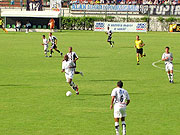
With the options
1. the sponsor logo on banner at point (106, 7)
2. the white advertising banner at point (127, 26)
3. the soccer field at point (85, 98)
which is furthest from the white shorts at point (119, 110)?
the sponsor logo on banner at point (106, 7)

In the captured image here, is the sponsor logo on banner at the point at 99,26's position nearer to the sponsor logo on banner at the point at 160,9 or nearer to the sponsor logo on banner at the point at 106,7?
the sponsor logo on banner at the point at 106,7

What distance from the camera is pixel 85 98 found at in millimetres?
21875

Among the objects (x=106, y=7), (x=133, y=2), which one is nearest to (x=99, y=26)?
(x=106, y=7)

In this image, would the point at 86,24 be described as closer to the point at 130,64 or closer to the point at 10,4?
the point at 10,4

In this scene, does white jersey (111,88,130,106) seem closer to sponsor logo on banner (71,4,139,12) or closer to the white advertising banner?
the white advertising banner

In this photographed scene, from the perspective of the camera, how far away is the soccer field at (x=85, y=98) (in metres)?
16.2

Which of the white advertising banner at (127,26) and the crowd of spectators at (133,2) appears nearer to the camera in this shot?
the white advertising banner at (127,26)

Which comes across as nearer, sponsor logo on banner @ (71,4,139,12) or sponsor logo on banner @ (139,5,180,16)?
sponsor logo on banner @ (139,5,180,16)

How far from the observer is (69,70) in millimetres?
21828

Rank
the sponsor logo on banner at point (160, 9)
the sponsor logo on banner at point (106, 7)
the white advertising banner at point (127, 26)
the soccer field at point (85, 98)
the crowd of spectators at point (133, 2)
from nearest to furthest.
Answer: the soccer field at point (85, 98), the white advertising banner at point (127, 26), the sponsor logo on banner at point (160, 9), the sponsor logo on banner at point (106, 7), the crowd of spectators at point (133, 2)

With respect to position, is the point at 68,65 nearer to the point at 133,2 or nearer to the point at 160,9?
the point at 160,9

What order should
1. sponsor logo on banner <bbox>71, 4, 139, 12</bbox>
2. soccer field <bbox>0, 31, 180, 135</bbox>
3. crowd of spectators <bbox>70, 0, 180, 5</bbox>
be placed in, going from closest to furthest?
soccer field <bbox>0, 31, 180, 135</bbox>, sponsor logo on banner <bbox>71, 4, 139, 12</bbox>, crowd of spectators <bbox>70, 0, 180, 5</bbox>

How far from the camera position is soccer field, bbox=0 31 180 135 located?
16.2 m

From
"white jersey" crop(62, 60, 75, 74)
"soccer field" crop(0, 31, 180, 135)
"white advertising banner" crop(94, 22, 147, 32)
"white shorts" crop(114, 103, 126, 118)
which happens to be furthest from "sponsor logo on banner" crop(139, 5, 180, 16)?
"white shorts" crop(114, 103, 126, 118)
